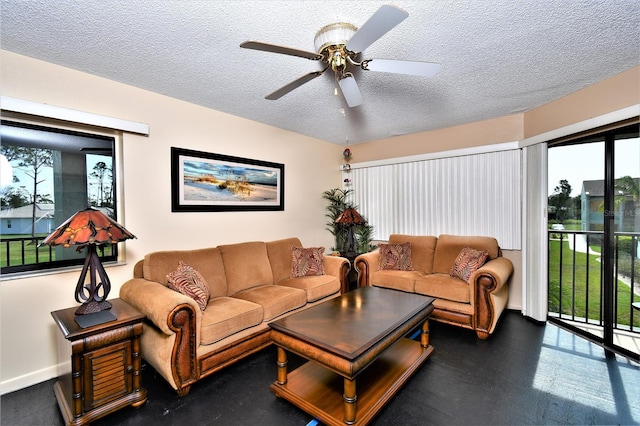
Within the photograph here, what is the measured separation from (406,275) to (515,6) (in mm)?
2808

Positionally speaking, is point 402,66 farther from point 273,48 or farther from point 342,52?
point 273,48

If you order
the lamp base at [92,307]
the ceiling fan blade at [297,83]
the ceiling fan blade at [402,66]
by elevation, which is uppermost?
the ceiling fan blade at [402,66]

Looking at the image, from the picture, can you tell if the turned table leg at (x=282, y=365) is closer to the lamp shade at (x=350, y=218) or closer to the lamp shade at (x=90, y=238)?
the lamp shade at (x=90, y=238)

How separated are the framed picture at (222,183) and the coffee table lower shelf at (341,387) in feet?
6.87

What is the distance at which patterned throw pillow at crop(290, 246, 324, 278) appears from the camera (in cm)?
363

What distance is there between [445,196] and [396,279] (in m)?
1.56

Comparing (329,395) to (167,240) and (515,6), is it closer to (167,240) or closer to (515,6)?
(167,240)

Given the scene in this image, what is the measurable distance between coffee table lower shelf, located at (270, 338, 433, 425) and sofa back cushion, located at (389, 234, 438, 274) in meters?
1.68

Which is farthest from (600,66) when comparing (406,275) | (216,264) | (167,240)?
(167,240)

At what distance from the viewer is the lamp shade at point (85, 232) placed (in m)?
1.84

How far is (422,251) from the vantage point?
407 centimetres

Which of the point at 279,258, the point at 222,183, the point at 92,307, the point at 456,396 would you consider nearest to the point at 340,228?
the point at 279,258

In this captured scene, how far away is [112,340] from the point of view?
6.19ft

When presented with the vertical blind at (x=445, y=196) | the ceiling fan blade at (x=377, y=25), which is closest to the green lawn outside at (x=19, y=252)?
the ceiling fan blade at (x=377, y=25)
